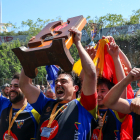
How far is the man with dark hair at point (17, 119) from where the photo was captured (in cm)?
280

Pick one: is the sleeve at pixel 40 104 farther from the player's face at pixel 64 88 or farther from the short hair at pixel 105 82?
the short hair at pixel 105 82

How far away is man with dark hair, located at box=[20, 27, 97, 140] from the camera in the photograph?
7.07 ft

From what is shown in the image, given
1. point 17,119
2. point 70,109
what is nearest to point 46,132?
point 70,109

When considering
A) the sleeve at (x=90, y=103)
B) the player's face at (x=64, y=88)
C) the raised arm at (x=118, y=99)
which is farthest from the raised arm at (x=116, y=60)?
the player's face at (x=64, y=88)

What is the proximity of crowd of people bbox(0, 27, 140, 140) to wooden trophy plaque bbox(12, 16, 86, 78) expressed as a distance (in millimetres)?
169

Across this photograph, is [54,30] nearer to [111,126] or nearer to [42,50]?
[42,50]

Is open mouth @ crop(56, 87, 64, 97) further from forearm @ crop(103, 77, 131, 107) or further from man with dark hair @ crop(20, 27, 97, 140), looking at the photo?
forearm @ crop(103, 77, 131, 107)

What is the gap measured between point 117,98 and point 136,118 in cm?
32

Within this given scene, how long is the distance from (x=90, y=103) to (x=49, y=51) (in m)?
0.68

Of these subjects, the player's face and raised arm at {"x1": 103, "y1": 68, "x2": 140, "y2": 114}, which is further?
the player's face

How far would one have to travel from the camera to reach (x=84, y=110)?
2264 mm

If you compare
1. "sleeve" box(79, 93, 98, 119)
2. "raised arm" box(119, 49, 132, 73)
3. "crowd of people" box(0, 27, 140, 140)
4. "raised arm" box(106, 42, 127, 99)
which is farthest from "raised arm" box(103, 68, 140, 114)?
→ "raised arm" box(119, 49, 132, 73)

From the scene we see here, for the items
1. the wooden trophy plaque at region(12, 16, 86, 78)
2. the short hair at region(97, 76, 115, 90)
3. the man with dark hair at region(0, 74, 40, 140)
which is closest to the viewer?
the wooden trophy plaque at region(12, 16, 86, 78)

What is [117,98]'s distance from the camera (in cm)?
210
